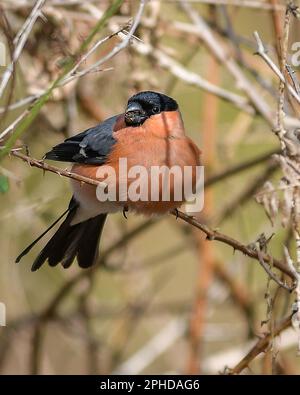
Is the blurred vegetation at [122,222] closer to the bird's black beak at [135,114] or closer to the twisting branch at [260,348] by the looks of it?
the bird's black beak at [135,114]

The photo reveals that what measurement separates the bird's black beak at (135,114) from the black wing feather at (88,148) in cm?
12

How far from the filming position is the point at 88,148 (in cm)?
291

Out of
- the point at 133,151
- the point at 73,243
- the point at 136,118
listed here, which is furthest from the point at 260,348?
the point at 73,243

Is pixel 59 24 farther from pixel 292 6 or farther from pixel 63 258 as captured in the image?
pixel 292 6

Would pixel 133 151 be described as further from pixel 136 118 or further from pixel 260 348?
pixel 260 348

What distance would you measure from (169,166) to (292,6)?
842 millimetres

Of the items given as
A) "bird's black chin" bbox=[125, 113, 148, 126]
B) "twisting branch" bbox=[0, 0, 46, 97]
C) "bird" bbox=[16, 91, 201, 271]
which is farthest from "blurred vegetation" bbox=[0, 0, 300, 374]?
"twisting branch" bbox=[0, 0, 46, 97]

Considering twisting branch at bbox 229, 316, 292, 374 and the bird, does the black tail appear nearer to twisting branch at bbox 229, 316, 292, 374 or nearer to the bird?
the bird

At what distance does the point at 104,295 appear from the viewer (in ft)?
15.4

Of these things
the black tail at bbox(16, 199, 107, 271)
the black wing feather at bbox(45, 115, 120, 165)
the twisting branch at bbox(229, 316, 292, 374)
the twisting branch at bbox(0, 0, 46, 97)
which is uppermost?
the black wing feather at bbox(45, 115, 120, 165)

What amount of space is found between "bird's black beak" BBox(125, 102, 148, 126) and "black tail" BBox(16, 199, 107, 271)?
0.52 metres

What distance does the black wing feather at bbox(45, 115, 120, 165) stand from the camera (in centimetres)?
285

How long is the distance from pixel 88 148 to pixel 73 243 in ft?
1.61
